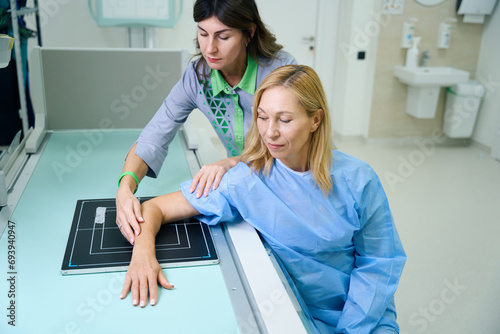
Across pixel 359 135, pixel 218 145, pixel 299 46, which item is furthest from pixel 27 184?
pixel 359 135

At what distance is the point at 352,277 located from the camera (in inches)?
51.8

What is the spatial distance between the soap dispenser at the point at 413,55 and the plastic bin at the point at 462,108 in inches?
16.5

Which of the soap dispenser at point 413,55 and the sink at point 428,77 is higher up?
the soap dispenser at point 413,55

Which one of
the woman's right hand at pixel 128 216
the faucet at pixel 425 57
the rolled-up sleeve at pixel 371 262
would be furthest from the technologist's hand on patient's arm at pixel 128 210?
the faucet at pixel 425 57

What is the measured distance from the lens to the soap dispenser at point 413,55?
13.6ft

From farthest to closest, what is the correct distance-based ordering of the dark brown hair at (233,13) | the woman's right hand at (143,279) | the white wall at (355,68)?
the white wall at (355,68), the dark brown hair at (233,13), the woman's right hand at (143,279)

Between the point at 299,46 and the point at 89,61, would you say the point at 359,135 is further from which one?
the point at 89,61

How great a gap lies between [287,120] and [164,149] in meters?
0.54
